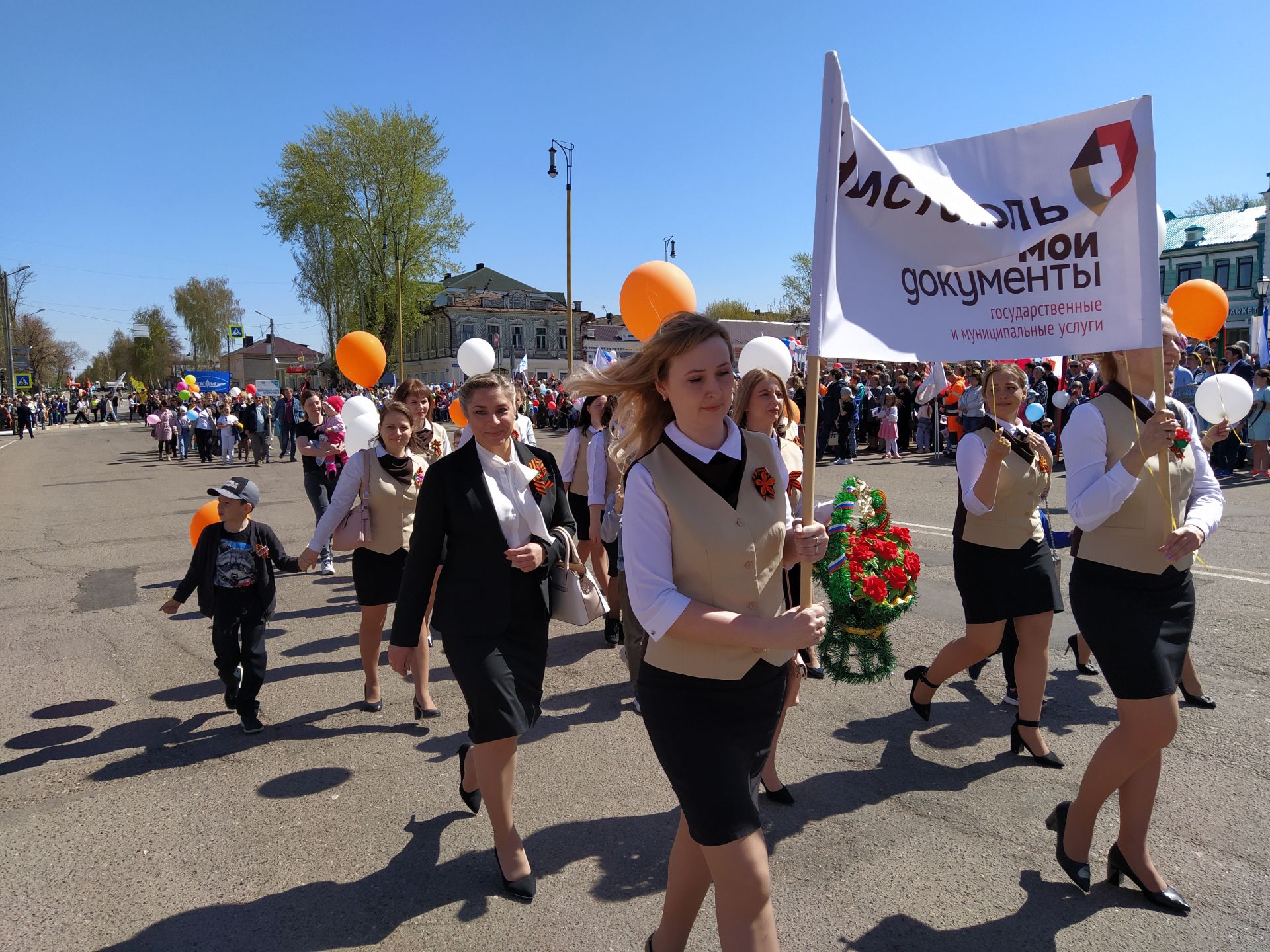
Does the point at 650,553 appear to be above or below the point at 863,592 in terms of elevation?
above

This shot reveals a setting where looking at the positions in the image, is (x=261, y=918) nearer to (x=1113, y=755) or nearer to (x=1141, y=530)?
(x=1113, y=755)

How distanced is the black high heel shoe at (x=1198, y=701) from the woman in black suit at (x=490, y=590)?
12.6 feet

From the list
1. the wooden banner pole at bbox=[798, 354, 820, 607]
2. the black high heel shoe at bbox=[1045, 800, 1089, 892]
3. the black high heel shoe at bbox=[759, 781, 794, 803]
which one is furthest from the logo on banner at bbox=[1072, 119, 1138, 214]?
the black high heel shoe at bbox=[759, 781, 794, 803]

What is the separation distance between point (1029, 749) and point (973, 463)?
57.7 inches

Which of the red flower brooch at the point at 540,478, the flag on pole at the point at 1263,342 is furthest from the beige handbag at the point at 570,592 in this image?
the flag on pole at the point at 1263,342

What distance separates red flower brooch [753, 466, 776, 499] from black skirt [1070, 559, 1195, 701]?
4.94 ft

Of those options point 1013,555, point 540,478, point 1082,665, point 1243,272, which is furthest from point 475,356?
point 1243,272

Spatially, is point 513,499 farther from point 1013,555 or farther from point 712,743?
point 1013,555

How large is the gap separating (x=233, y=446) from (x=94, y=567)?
16.0 m

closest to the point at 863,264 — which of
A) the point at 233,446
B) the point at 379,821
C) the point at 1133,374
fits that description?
the point at 1133,374

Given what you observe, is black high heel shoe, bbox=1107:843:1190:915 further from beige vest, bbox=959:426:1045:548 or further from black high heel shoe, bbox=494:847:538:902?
black high heel shoe, bbox=494:847:538:902

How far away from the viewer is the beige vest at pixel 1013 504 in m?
4.27

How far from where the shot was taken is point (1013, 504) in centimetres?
429

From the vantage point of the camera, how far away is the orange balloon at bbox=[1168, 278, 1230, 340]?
20.9 feet
